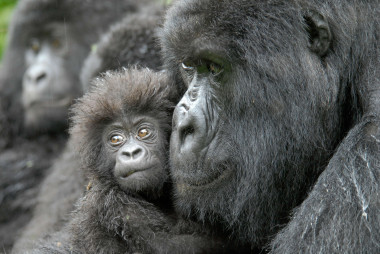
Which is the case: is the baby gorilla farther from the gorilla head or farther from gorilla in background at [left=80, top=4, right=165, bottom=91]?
the gorilla head

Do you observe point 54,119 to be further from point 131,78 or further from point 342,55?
point 342,55

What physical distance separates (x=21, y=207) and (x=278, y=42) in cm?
449

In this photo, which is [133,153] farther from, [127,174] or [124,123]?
[124,123]

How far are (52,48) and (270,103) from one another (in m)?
4.20

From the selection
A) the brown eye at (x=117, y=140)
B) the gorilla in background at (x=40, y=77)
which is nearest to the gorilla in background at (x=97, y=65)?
the gorilla in background at (x=40, y=77)

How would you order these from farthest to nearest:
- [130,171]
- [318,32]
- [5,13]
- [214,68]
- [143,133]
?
[5,13]
[143,133]
[130,171]
[214,68]
[318,32]

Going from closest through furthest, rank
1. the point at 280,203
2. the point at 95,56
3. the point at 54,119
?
the point at 280,203, the point at 95,56, the point at 54,119

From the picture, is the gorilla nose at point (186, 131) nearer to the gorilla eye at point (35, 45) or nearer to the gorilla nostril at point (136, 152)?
the gorilla nostril at point (136, 152)

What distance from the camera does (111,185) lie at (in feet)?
11.9

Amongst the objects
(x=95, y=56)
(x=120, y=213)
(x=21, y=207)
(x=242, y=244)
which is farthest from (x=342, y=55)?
(x=21, y=207)

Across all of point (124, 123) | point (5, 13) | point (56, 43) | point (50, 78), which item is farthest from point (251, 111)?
point (5, 13)

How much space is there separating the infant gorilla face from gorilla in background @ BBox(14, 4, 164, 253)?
1.02 meters

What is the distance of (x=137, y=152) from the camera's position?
355cm

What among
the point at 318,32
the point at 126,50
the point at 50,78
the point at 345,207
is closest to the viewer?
the point at 345,207
